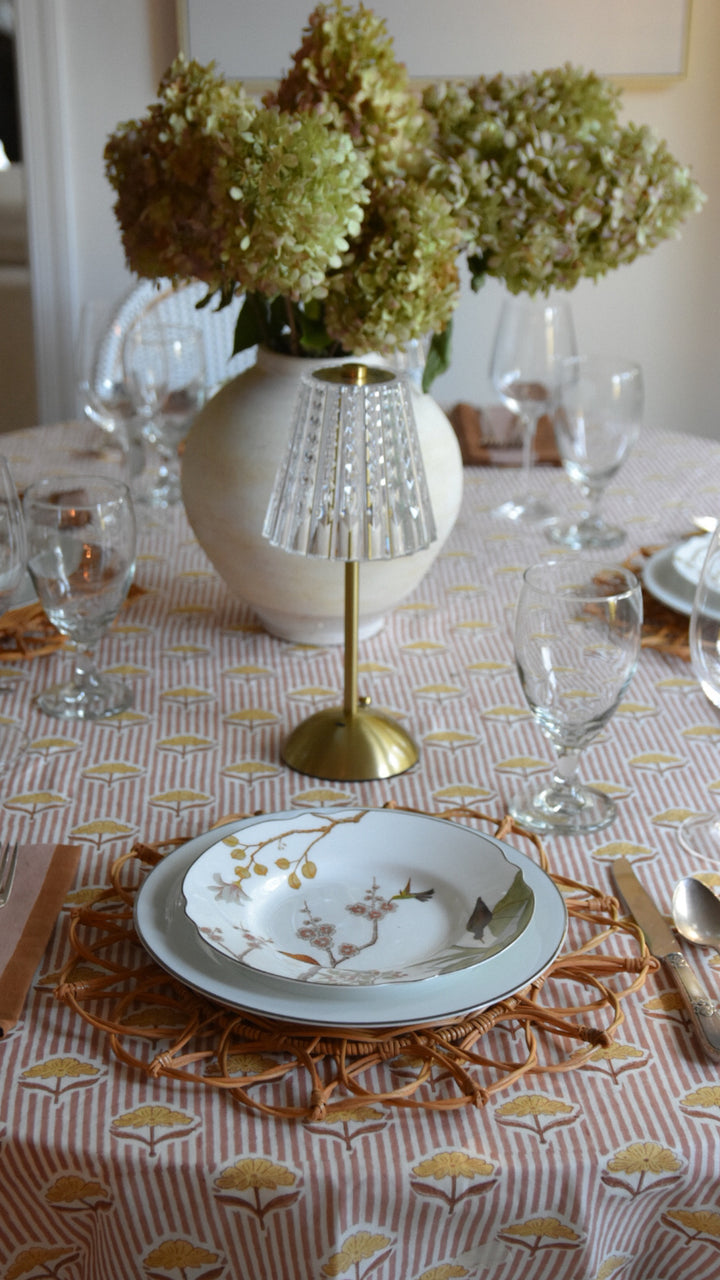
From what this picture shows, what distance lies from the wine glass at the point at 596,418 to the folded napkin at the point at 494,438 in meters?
0.29

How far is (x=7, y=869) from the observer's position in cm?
79

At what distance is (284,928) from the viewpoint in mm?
723

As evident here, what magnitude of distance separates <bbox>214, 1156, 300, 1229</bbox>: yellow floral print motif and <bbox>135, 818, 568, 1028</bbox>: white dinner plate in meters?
0.07

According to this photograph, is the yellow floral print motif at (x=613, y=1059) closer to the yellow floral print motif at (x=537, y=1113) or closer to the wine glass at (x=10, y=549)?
the yellow floral print motif at (x=537, y=1113)

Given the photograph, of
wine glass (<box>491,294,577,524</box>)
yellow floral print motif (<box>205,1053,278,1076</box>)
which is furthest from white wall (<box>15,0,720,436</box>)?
yellow floral print motif (<box>205,1053,278,1076</box>)

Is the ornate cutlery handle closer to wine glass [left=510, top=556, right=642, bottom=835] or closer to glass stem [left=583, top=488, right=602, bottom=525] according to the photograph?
wine glass [left=510, top=556, right=642, bottom=835]

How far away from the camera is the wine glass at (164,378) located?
4.73 feet

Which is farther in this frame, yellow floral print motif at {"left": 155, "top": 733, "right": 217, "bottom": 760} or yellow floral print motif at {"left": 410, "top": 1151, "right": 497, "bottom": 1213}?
yellow floral print motif at {"left": 155, "top": 733, "right": 217, "bottom": 760}

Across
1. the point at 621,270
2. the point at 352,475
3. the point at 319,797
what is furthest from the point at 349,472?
the point at 621,270

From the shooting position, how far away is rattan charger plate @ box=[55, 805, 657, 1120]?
618 mm

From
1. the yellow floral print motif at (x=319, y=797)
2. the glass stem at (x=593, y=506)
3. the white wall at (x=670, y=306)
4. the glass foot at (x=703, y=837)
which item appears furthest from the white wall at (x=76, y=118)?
the glass foot at (x=703, y=837)

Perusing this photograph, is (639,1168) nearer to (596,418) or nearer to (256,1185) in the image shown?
(256,1185)

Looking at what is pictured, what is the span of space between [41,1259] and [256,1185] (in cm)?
15

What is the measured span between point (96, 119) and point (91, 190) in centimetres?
16
